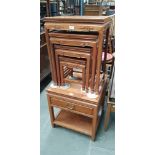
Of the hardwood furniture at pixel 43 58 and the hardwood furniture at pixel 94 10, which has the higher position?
the hardwood furniture at pixel 94 10

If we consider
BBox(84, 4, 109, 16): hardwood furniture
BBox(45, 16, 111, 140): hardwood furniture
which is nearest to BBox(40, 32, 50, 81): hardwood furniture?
BBox(45, 16, 111, 140): hardwood furniture

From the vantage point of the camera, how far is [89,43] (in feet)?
3.59

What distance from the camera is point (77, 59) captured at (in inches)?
48.9

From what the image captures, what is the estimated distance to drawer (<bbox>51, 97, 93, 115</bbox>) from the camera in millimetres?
1316

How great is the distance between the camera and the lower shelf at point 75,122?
1.51 m

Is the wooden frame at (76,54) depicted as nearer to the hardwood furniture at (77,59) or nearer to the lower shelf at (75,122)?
the hardwood furniture at (77,59)

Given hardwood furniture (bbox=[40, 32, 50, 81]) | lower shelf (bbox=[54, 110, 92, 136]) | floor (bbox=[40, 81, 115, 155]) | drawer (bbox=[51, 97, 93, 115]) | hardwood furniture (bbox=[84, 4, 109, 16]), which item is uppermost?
hardwood furniture (bbox=[84, 4, 109, 16])

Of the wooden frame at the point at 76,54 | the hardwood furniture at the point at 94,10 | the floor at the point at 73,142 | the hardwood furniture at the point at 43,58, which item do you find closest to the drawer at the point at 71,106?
the wooden frame at the point at 76,54

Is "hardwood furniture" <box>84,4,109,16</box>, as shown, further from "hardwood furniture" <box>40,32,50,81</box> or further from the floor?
the floor

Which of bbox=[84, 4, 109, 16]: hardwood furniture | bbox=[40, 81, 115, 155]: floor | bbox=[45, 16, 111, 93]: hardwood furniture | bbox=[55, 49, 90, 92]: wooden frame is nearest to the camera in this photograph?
bbox=[45, 16, 111, 93]: hardwood furniture

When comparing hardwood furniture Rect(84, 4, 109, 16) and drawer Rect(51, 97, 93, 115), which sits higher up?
hardwood furniture Rect(84, 4, 109, 16)

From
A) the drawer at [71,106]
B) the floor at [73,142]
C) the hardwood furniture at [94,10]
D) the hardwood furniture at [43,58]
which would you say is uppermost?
the hardwood furniture at [94,10]

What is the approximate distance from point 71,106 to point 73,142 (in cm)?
39
